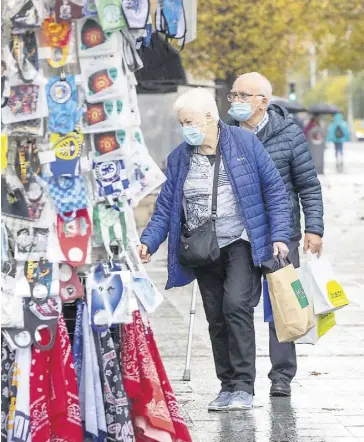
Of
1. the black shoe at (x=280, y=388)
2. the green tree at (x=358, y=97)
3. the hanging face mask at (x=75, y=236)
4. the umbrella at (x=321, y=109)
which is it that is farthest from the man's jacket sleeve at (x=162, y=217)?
the green tree at (x=358, y=97)

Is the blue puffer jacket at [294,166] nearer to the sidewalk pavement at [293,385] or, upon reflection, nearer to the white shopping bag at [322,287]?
the white shopping bag at [322,287]

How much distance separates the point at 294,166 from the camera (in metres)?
7.99

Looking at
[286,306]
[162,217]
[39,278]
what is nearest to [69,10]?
[39,278]

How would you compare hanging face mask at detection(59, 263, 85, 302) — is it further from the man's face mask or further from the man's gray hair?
the man's gray hair

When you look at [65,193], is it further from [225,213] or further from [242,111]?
[242,111]

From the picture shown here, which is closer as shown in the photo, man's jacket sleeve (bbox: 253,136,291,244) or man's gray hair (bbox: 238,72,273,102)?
man's jacket sleeve (bbox: 253,136,291,244)

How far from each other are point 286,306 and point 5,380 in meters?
2.18

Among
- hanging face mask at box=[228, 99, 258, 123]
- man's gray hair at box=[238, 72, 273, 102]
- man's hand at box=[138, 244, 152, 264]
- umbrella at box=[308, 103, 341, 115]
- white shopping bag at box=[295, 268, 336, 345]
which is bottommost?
umbrella at box=[308, 103, 341, 115]

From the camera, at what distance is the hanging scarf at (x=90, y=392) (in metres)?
5.75

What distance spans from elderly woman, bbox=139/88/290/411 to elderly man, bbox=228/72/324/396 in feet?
1.54

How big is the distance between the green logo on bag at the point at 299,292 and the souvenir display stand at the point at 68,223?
180 centimetres

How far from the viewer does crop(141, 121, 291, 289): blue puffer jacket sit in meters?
7.30

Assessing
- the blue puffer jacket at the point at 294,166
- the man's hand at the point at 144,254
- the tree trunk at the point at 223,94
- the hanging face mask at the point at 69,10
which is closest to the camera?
the hanging face mask at the point at 69,10

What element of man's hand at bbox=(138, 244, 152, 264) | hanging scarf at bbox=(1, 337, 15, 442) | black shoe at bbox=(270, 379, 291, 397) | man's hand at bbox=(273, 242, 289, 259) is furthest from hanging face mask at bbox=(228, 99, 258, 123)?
hanging scarf at bbox=(1, 337, 15, 442)
